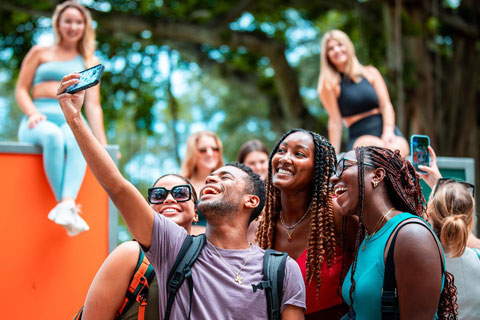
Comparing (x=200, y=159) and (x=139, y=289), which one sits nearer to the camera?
(x=139, y=289)

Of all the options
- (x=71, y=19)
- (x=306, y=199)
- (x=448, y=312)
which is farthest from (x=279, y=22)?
(x=448, y=312)

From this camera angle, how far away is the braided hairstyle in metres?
3.13

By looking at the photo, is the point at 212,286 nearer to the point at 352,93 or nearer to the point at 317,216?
the point at 317,216

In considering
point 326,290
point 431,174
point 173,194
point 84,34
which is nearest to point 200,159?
point 84,34

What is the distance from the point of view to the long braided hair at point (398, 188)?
270cm

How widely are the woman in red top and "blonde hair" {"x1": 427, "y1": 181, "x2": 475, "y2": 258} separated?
0.62 metres

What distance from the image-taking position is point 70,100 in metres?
2.43

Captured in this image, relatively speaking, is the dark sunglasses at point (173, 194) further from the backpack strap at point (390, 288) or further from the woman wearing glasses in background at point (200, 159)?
the woman wearing glasses in background at point (200, 159)

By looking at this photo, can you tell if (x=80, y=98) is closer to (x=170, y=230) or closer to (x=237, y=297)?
(x=170, y=230)

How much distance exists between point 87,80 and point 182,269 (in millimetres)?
954

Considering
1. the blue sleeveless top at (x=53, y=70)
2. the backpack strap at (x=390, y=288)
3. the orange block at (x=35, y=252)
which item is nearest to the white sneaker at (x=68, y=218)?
the orange block at (x=35, y=252)

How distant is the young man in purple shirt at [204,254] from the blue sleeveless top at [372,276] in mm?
275

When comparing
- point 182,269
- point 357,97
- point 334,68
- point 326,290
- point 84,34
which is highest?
point 84,34

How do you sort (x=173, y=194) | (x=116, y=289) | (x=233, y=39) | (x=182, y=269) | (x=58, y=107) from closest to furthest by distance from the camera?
(x=182, y=269), (x=116, y=289), (x=173, y=194), (x=58, y=107), (x=233, y=39)
